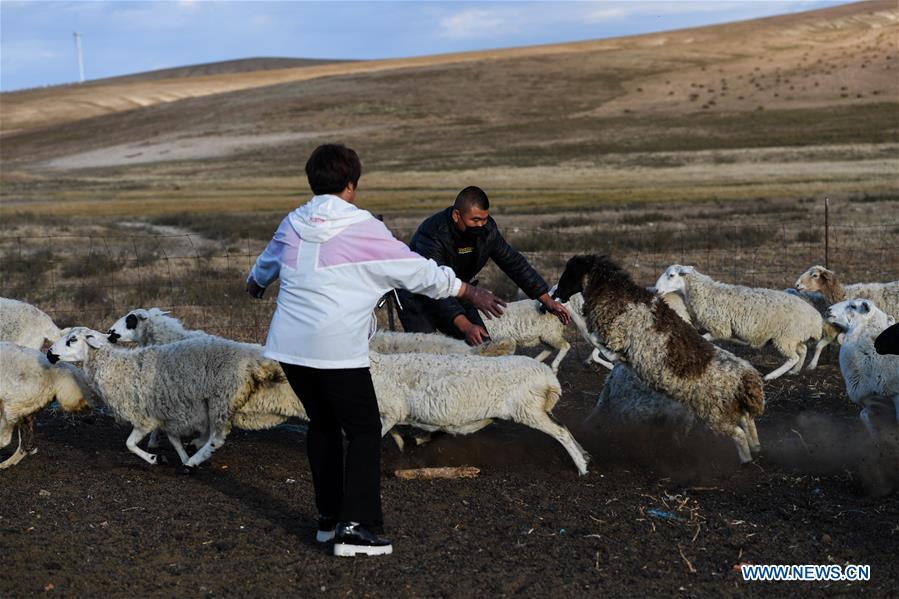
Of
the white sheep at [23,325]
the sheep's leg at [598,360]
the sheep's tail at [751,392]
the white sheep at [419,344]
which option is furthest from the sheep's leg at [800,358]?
the white sheep at [23,325]

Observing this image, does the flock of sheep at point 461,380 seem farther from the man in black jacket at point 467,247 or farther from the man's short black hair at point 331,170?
the man's short black hair at point 331,170

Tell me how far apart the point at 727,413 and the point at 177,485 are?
163 inches

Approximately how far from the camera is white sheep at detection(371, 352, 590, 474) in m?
7.57

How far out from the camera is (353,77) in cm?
10006

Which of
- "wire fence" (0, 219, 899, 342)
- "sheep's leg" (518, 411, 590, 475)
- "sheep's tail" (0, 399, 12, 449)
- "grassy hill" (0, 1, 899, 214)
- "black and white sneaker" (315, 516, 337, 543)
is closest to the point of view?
"black and white sneaker" (315, 516, 337, 543)

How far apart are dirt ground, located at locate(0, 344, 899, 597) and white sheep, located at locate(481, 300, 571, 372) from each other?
286cm

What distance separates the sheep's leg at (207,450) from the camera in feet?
26.0

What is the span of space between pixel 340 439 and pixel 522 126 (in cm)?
6642

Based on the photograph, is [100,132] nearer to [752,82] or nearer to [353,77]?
[353,77]

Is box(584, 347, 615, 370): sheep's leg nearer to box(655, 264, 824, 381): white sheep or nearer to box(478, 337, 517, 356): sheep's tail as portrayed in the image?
box(655, 264, 824, 381): white sheep

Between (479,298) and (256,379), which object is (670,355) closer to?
(479,298)

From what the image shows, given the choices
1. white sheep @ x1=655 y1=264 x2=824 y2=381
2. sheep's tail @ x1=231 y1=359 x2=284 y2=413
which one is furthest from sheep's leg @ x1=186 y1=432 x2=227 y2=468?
white sheep @ x1=655 y1=264 x2=824 y2=381

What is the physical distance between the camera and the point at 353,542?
5.78m

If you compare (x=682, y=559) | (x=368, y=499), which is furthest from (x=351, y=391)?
(x=682, y=559)
